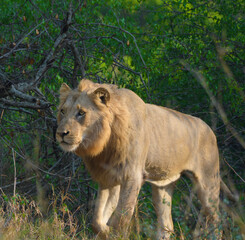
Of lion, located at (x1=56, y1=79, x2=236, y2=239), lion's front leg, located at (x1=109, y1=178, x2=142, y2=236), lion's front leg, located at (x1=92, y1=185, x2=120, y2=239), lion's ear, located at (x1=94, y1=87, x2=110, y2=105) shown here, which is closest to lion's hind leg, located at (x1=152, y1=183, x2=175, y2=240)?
lion, located at (x1=56, y1=79, x2=236, y2=239)

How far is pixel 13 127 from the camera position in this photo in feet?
18.8

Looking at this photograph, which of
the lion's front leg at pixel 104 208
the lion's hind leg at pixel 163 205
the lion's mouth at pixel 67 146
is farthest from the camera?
the lion's hind leg at pixel 163 205

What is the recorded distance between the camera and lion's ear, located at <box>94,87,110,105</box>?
423cm

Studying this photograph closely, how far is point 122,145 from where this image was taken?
14.3 ft

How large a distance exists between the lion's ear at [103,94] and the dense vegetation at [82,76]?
0.74 meters

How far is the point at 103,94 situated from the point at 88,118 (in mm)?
277

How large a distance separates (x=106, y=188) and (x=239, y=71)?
3916mm

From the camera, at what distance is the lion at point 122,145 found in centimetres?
419

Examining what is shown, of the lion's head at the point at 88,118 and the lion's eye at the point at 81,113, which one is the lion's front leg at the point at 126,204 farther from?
the lion's eye at the point at 81,113

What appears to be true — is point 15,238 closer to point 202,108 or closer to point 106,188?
point 106,188

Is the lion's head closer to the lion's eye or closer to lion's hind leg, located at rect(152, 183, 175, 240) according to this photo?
the lion's eye

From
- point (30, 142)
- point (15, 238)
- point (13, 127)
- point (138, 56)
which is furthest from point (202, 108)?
point (15, 238)

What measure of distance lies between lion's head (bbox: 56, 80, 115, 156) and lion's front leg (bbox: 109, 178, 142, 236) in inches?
17.5

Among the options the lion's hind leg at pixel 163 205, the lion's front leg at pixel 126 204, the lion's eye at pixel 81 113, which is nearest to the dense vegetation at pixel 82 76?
the lion's hind leg at pixel 163 205
